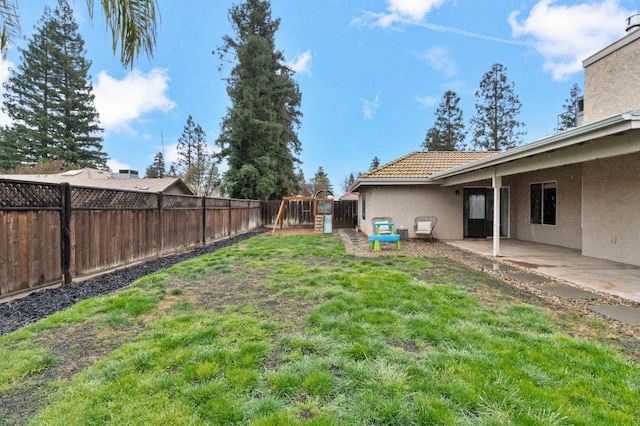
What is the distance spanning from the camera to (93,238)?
604 cm

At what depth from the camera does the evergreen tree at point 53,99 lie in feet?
86.8

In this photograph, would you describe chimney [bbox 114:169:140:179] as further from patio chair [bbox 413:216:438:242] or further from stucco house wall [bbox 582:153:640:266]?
stucco house wall [bbox 582:153:640:266]

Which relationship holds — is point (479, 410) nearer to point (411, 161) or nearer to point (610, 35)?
point (411, 161)

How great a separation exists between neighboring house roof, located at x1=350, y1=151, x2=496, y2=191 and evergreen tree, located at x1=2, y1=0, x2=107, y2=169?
29086mm

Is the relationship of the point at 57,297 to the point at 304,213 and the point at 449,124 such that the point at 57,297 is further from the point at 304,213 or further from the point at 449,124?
the point at 449,124

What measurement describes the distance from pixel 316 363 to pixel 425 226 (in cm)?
956

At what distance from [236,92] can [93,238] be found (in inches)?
713

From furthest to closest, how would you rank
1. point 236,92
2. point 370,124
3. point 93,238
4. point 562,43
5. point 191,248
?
point 370,124
point 236,92
point 562,43
point 191,248
point 93,238

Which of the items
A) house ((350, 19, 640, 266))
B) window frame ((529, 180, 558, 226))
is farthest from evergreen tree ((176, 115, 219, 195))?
window frame ((529, 180, 558, 226))

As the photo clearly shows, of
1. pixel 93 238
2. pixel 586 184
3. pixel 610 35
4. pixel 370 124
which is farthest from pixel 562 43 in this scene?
Result: pixel 93 238

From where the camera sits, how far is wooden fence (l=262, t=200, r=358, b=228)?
1948cm

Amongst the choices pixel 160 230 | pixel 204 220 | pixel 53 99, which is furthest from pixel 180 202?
pixel 53 99

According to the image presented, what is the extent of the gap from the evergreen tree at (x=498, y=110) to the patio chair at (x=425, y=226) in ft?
64.0

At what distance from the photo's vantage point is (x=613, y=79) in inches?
283
